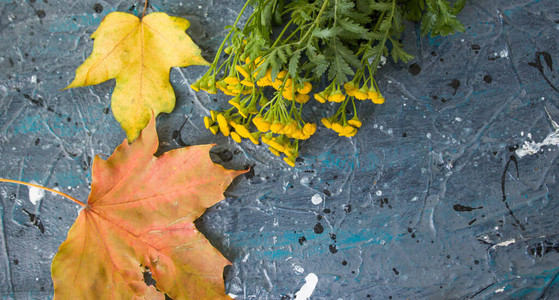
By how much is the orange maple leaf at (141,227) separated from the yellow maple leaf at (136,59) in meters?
0.07

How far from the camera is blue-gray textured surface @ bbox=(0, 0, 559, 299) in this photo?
748 mm

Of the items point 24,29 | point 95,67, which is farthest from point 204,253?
point 24,29

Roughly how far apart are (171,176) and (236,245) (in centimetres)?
20

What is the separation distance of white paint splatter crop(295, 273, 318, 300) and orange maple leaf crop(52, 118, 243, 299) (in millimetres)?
168

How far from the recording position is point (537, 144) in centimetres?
75

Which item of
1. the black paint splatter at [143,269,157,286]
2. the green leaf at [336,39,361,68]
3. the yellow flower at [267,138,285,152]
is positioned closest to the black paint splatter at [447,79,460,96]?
the green leaf at [336,39,361,68]

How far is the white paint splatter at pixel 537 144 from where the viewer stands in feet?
2.44

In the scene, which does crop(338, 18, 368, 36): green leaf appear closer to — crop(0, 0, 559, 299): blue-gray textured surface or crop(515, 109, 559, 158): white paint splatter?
crop(0, 0, 559, 299): blue-gray textured surface

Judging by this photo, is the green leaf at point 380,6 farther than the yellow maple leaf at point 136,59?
No

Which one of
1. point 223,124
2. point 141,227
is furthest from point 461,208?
point 141,227

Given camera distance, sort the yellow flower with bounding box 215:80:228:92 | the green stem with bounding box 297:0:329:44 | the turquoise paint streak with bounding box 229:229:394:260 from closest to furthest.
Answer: the green stem with bounding box 297:0:329:44 < the yellow flower with bounding box 215:80:228:92 < the turquoise paint streak with bounding box 229:229:394:260

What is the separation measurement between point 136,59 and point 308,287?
1.93ft

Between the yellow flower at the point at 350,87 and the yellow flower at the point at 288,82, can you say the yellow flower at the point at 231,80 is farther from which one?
the yellow flower at the point at 350,87

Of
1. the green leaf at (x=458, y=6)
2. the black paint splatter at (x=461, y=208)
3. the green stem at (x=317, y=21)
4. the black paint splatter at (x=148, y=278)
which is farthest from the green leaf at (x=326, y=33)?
the black paint splatter at (x=148, y=278)
